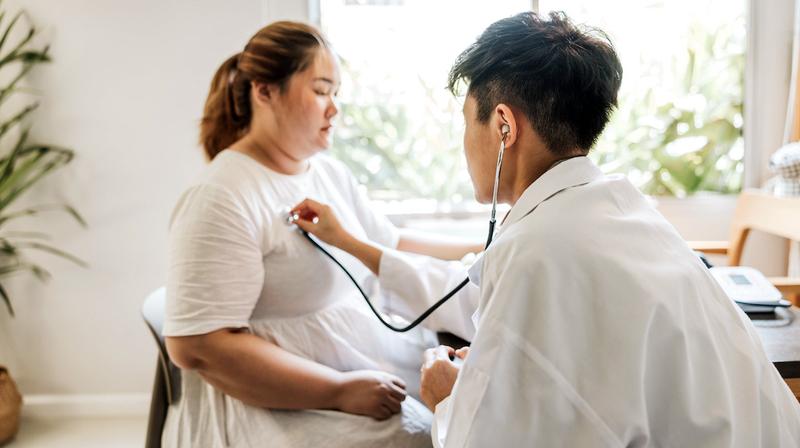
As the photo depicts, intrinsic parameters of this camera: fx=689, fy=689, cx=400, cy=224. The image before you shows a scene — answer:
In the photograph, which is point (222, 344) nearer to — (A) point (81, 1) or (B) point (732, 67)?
(A) point (81, 1)

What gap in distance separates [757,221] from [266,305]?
64.2 inches

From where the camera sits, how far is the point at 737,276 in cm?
152

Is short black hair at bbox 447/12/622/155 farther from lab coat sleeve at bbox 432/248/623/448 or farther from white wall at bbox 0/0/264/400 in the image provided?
white wall at bbox 0/0/264/400

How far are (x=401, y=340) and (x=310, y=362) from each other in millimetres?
277

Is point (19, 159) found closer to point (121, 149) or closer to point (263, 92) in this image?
point (121, 149)

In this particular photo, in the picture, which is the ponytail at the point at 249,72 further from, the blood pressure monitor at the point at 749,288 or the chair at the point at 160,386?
the blood pressure monitor at the point at 749,288

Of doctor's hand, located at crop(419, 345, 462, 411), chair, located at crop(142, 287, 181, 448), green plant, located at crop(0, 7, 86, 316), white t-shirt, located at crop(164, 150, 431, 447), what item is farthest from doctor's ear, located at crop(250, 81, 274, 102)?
green plant, located at crop(0, 7, 86, 316)

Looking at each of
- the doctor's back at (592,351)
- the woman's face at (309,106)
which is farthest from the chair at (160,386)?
the doctor's back at (592,351)

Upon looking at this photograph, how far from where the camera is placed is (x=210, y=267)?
130 centimetres

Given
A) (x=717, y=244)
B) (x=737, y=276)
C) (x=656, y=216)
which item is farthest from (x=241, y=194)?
(x=717, y=244)

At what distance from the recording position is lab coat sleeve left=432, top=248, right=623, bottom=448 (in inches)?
29.0

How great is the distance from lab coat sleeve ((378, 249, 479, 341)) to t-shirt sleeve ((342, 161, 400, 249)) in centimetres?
31

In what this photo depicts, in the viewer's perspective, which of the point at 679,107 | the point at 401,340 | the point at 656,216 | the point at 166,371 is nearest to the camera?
the point at 656,216

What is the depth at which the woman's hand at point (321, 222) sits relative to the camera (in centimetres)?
148
